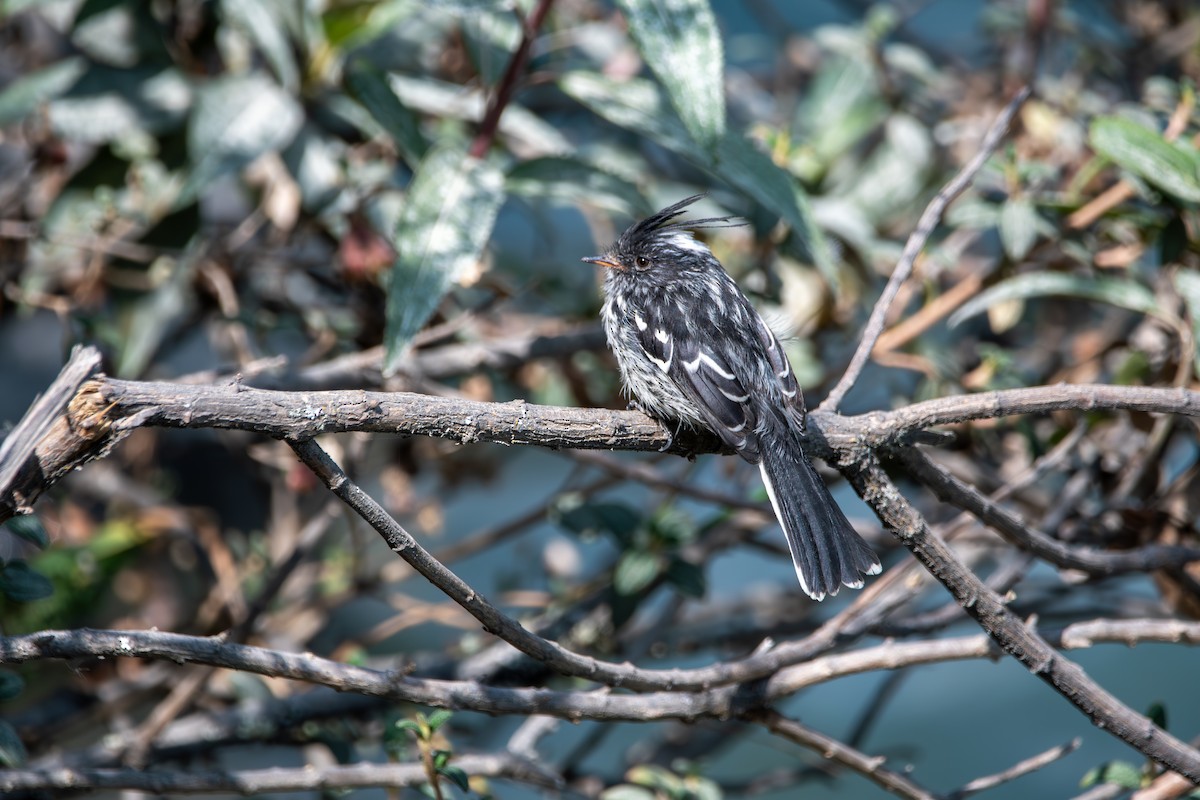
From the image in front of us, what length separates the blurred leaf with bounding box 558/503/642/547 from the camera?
331 centimetres

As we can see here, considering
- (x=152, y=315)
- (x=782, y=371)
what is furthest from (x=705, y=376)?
(x=152, y=315)

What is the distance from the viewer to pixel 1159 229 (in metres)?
3.24

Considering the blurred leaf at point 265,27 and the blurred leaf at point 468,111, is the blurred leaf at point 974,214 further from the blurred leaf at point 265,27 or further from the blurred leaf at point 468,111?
the blurred leaf at point 265,27

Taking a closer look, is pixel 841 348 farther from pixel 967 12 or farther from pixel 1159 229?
pixel 967 12

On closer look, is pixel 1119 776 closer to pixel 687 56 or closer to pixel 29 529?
pixel 687 56

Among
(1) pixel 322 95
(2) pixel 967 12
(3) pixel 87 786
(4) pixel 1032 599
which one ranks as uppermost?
(2) pixel 967 12

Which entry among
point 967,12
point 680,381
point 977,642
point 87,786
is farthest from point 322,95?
point 967,12

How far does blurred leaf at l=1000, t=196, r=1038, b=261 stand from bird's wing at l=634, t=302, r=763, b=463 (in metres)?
1.04

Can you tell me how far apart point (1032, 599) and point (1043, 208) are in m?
1.30

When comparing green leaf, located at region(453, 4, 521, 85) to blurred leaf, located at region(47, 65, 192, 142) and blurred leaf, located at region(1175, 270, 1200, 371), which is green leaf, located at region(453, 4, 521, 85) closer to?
blurred leaf, located at region(47, 65, 192, 142)

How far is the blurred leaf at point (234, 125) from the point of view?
10.2 feet

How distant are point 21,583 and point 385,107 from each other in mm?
1584

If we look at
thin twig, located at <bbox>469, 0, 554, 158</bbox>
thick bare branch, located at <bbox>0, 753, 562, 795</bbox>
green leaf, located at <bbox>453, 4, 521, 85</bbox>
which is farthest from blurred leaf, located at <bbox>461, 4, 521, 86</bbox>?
thick bare branch, located at <bbox>0, 753, 562, 795</bbox>

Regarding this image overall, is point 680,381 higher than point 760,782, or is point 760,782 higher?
point 680,381
